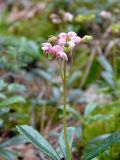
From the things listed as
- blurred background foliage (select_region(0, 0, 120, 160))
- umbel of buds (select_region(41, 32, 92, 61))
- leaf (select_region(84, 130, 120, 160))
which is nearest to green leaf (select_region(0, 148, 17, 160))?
blurred background foliage (select_region(0, 0, 120, 160))

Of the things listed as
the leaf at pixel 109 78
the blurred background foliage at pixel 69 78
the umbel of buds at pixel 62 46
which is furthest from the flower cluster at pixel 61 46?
the leaf at pixel 109 78

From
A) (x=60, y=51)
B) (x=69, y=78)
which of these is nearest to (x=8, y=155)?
(x=60, y=51)

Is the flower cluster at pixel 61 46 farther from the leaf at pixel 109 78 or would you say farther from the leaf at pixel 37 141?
the leaf at pixel 109 78

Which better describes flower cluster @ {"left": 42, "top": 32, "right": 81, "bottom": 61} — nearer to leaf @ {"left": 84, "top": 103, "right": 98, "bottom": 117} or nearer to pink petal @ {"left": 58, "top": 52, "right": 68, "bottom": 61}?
pink petal @ {"left": 58, "top": 52, "right": 68, "bottom": 61}

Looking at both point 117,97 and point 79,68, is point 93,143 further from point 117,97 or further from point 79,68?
point 79,68

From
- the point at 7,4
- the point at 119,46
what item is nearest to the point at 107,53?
the point at 119,46

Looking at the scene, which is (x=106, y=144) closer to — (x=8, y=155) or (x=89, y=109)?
(x=8, y=155)

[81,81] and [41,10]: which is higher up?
[41,10]

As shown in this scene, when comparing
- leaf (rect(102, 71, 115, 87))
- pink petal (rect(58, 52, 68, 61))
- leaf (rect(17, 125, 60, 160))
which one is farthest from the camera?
leaf (rect(102, 71, 115, 87))
